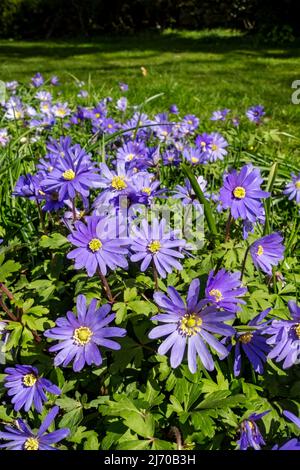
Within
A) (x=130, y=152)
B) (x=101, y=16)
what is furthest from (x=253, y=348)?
(x=101, y=16)

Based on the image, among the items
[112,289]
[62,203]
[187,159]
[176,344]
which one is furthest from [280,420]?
[187,159]

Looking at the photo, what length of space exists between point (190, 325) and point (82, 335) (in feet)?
0.93

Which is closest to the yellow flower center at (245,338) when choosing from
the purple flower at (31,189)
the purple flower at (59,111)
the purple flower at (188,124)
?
the purple flower at (31,189)

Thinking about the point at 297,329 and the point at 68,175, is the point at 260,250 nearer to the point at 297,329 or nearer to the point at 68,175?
the point at 297,329

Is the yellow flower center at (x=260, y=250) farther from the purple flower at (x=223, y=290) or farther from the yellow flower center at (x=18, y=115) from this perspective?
the yellow flower center at (x=18, y=115)

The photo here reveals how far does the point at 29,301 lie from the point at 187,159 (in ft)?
4.05

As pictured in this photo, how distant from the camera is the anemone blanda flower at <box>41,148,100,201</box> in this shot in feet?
4.65

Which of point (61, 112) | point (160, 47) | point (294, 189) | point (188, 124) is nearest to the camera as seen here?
point (294, 189)

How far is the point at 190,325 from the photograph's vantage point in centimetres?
121

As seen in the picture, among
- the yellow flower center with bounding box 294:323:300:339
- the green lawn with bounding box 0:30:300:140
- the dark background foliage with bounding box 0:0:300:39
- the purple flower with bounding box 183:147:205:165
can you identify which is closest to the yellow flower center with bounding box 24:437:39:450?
the yellow flower center with bounding box 294:323:300:339

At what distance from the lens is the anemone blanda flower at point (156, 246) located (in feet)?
4.31

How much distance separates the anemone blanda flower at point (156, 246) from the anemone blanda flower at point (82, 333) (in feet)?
0.58

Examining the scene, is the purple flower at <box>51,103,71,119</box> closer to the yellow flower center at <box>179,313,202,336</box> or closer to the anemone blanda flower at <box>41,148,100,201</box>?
the anemone blanda flower at <box>41,148,100,201</box>

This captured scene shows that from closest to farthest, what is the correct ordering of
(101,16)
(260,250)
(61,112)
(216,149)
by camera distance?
(260,250)
(216,149)
(61,112)
(101,16)
